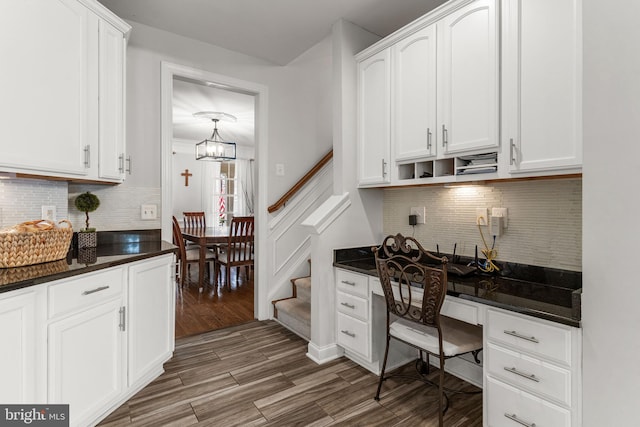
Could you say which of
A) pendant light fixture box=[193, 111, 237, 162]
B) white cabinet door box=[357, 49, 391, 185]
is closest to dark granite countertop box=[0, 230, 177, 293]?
white cabinet door box=[357, 49, 391, 185]

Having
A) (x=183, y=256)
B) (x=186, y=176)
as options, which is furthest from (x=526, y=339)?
(x=186, y=176)

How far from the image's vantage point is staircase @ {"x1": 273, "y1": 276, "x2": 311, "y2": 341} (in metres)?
2.83

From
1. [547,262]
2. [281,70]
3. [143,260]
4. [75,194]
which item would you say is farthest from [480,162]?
[75,194]

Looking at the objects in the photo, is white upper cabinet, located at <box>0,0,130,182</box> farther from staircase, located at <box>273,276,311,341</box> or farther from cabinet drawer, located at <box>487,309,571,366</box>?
cabinet drawer, located at <box>487,309,571,366</box>

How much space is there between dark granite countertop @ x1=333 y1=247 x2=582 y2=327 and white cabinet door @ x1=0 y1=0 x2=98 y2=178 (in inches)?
75.6

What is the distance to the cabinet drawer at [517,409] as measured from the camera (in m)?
1.30

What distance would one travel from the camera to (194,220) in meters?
6.32

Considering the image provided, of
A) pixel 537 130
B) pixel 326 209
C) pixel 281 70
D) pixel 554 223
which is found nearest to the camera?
pixel 537 130

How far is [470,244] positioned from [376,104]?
123cm

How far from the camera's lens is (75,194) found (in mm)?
2332

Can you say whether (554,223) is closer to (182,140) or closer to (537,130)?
(537,130)

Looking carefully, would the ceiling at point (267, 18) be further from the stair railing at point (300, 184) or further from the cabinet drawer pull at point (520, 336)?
the cabinet drawer pull at point (520, 336)

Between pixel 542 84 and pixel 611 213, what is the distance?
72 cm

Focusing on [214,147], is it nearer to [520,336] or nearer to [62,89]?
[62,89]
